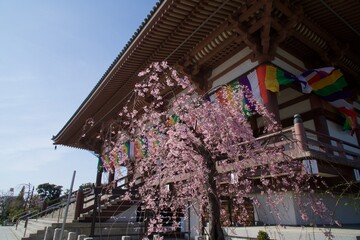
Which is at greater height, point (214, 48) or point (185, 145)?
point (214, 48)

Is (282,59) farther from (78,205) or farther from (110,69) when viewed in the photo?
(78,205)

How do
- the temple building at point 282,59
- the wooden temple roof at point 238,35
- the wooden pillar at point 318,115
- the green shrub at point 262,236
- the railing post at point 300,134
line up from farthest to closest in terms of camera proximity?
1. the wooden pillar at point 318,115
2. the wooden temple roof at point 238,35
3. the temple building at point 282,59
4. the green shrub at point 262,236
5. the railing post at point 300,134

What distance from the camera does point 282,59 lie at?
8078mm

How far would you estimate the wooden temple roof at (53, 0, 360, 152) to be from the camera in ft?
22.1

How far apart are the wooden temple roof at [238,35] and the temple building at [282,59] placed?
0.09 ft

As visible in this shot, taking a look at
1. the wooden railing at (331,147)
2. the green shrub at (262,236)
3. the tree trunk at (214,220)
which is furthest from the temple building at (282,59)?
the tree trunk at (214,220)

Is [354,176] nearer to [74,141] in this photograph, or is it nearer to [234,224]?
[234,224]

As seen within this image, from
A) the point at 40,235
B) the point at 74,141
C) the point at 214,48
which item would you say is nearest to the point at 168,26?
the point at 214,48

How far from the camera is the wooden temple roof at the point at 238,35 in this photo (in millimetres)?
6746

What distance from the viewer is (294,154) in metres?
5.53

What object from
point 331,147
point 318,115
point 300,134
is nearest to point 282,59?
point 318,115

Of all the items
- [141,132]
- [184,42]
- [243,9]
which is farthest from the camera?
[184,42]

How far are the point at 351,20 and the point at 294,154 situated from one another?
478 cm

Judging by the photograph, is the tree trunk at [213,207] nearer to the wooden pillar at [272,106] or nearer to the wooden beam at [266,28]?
the wooden pillar at [272,106]
